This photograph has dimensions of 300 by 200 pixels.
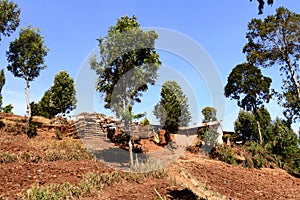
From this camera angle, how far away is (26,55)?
17.2 meters

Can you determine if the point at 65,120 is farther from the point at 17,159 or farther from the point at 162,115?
the point at 17,159

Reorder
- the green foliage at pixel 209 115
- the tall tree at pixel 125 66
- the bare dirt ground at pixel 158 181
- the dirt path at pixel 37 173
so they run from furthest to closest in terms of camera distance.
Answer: the green foliage at pixel 209 115, the tall tree at pixel 125 66, the bare dirt ground at pixel 158 181, the dirt path at pixel 37 173

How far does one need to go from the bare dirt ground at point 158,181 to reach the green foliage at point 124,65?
272 centimetres

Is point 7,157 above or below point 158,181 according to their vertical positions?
above

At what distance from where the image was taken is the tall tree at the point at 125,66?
1041 cm

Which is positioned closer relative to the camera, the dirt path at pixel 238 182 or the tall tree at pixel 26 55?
the dirt path at pixel 238 182

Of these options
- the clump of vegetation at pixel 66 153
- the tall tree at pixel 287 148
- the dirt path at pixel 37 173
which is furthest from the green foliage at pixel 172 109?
the dirt path at pixel 37 173

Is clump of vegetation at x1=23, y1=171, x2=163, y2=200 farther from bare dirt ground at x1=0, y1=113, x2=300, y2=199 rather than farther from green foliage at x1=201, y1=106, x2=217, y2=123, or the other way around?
green foliage at x1=201, y1=106, x2=217, y2=123

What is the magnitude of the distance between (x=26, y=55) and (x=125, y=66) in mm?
9880

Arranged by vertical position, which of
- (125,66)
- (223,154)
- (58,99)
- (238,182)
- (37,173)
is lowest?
(238,182)

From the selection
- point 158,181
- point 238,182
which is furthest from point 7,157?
point 238,182

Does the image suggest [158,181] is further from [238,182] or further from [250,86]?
[250,86]

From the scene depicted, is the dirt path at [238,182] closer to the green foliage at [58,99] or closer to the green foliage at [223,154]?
the green foliage at [223,154]

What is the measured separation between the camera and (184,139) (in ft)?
60.7
